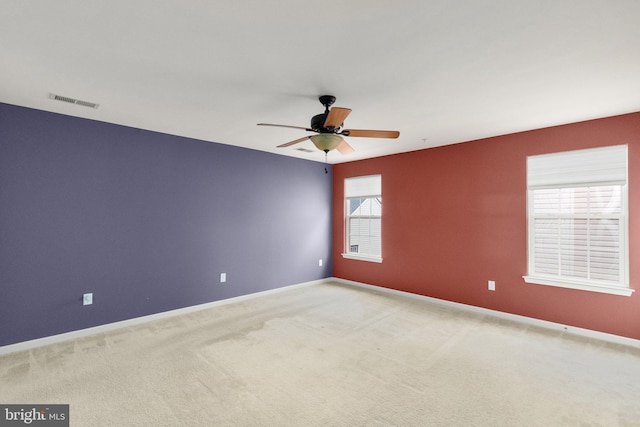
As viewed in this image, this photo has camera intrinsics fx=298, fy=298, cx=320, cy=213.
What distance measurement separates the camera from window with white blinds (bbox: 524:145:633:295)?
129 inches

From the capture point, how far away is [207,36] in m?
1.86

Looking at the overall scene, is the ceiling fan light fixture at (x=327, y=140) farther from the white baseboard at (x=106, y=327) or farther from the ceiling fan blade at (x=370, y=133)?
the white baseboard at (x=106, y=327)

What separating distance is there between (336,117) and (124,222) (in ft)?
9.79

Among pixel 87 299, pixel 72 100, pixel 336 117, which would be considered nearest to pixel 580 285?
pixel 336 117

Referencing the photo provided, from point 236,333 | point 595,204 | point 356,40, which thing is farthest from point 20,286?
point 595,204

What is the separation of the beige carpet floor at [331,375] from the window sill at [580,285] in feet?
1.82

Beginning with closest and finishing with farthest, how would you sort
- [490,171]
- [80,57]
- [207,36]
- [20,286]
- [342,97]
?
[207,36]
[80,57]
[342,97]
[20,286]
[490,171]

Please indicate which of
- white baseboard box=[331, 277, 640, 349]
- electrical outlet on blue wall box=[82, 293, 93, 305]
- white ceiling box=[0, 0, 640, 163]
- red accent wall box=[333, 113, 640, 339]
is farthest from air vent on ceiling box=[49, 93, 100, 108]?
white baseboard box=[331, 277, 640, 349]

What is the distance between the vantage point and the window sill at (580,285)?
3171 millimetres

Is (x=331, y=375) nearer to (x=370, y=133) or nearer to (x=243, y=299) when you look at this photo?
(x=370, y=133)

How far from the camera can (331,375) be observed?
2557mm

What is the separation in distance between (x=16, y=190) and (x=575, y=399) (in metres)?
5.31

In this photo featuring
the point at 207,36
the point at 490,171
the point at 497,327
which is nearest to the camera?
the point at 207,36

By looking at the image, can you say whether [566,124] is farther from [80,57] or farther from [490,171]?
[80,57]
